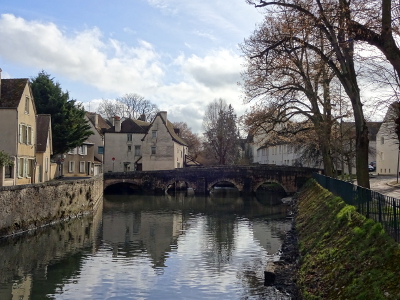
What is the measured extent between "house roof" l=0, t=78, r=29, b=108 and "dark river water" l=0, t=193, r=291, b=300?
914 centimetres

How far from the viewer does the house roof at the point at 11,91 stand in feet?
105

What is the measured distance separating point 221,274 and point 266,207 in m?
27.3

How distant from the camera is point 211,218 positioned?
35156 millimetres

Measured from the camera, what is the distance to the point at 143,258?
1991cm

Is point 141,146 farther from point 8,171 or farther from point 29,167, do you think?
point 8,171

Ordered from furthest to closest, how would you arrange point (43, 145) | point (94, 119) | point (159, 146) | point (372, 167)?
point (372, 167), point (94, 119), point (159, 146), point (43, 145)

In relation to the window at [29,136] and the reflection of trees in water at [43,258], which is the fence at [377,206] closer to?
the reflection of trees in water at [43,258]

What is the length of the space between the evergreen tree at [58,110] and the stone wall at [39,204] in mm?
12021

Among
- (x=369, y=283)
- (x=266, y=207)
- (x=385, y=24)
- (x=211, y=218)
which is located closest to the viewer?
(x=369, y=283)

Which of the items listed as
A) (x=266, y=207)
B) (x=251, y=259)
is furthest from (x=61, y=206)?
(x=266, y=207)

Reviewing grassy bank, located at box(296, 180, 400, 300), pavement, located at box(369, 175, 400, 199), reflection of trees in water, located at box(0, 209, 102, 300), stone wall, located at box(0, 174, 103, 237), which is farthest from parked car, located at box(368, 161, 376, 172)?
grassy bank, located at box(296, 180, 400, 300)

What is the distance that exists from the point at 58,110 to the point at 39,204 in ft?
69.5

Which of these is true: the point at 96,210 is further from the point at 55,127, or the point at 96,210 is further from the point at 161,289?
the point at 161,289

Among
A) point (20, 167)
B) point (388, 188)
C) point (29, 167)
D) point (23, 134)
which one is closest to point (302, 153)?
point (388, 188)
